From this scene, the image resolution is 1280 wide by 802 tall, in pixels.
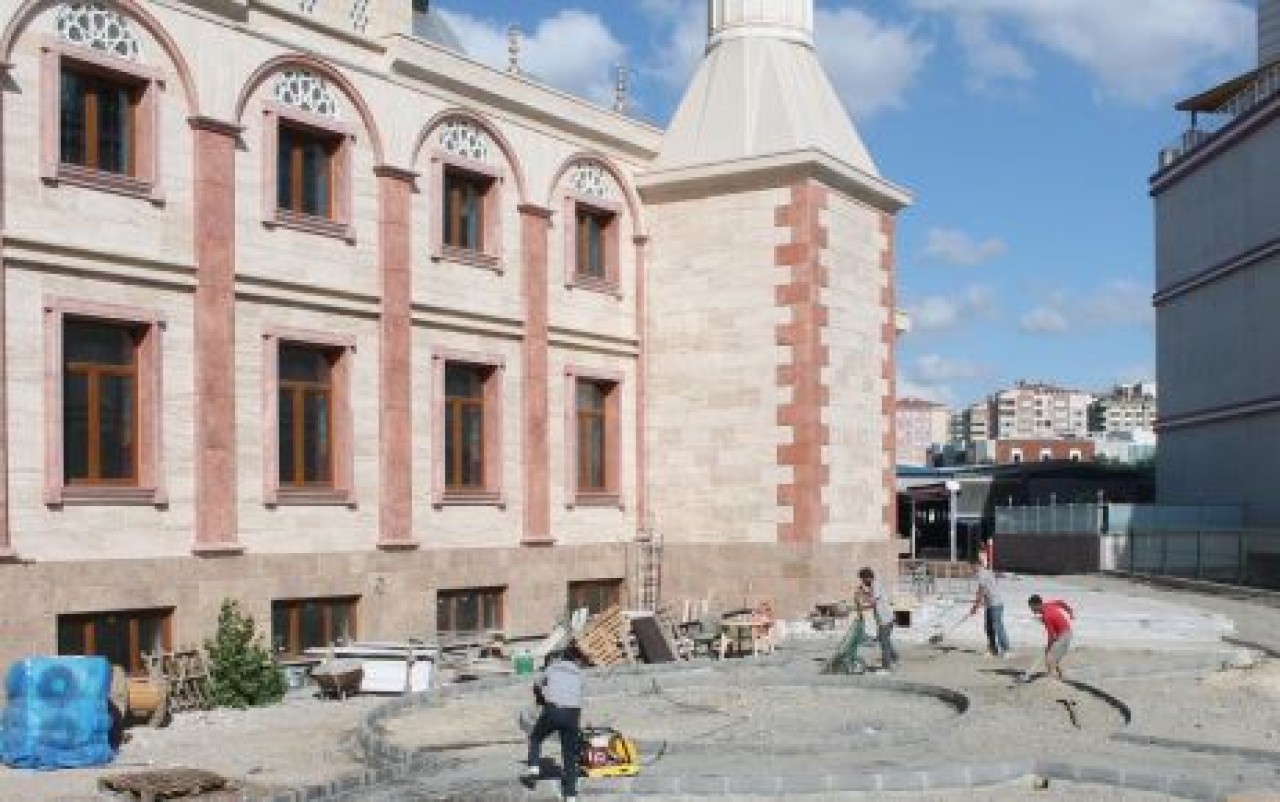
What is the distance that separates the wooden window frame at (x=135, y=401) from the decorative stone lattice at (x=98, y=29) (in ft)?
11.7

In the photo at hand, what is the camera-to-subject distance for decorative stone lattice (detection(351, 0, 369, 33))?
77.7 ft

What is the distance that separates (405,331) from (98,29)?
271 inches

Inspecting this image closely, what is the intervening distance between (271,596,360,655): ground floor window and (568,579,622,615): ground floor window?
18.1ft

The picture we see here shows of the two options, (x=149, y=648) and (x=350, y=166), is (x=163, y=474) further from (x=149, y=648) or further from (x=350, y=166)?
(x=350, y=166)

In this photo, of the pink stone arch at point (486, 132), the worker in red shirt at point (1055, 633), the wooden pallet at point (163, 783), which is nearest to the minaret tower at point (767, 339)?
the pink stone arch at point (486, 132)

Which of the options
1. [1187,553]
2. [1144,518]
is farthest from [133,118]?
[1187,553]

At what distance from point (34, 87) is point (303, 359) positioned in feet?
19.3

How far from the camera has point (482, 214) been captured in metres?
25.8

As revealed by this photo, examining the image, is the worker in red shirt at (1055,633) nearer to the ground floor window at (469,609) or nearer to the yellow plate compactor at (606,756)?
the yellow plate compactor at (606,756)

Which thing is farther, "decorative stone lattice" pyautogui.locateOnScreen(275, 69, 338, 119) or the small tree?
"decorative stone lattice" pyautogui.locateOnScreen(275, 69, 338, 119)

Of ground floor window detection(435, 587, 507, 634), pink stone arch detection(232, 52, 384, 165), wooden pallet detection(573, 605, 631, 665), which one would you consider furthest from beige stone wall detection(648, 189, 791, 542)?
pink stone arch detection(232, 52, 384, 165)

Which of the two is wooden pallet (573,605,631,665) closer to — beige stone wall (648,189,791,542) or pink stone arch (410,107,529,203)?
beige stone wall (648,189,791,542)

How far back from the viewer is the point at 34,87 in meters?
18.4

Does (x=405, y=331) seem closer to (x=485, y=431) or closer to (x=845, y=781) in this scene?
(x=485, y=431)
